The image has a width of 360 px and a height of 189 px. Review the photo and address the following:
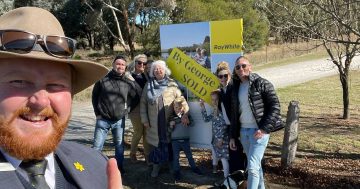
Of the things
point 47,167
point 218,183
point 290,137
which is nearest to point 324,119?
point 290,137

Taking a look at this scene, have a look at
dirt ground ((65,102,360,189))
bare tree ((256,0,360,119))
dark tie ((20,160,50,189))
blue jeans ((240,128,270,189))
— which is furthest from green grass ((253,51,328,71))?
dark tie ((20,160,50,189))

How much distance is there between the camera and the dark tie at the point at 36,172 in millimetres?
1590

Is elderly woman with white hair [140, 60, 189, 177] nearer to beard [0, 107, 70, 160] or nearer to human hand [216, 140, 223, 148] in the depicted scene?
human hand [216, 140, 223, 148]

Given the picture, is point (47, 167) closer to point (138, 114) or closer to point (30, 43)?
point (30, 43)

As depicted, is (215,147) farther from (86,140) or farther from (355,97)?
(355,97)

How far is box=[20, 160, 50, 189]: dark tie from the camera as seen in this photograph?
1590 mm

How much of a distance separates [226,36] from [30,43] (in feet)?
16.2

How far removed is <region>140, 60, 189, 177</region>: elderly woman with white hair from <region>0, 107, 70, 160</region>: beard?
460 cm

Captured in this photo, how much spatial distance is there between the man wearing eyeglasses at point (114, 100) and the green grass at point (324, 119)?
3.00m

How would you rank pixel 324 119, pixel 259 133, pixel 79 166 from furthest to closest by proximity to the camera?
pixel 324 119
pixel 259 133
pixel 79 166

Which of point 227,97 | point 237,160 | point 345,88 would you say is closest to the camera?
point 227,97

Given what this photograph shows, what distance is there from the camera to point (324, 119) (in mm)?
10688

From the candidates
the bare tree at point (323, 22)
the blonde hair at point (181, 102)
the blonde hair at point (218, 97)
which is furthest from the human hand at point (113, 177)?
the bare tree at point (323, 22)

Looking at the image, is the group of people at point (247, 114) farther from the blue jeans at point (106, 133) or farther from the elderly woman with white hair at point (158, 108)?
the blue jeans at point (106, 133)
